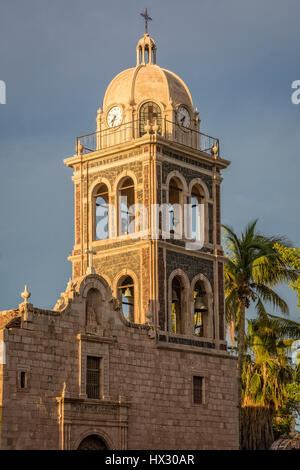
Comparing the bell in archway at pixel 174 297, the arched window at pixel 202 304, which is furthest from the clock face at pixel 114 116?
the arched window at pixel 202 304

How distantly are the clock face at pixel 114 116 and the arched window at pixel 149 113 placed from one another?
97 cm

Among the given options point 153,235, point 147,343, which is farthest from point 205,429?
point 153,235

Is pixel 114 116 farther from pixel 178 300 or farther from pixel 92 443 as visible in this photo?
pixel 92 443

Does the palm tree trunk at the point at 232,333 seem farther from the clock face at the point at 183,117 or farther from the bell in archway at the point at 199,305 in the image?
the clock face at the point at 183,117

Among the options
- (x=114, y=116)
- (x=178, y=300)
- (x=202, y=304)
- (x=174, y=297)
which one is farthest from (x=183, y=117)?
(x=202, y=304)

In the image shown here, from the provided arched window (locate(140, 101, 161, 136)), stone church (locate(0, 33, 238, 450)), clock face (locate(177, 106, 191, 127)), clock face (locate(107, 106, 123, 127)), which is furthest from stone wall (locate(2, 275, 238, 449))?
clock face (locate(177, 106, 191, 127))

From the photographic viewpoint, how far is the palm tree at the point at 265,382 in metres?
52.2

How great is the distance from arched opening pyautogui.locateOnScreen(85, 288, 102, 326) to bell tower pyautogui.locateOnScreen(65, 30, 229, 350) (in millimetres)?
2526

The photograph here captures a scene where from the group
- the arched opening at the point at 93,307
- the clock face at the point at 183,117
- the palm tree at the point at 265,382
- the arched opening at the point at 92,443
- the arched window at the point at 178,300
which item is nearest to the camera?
the arched opening at the point at 92,443

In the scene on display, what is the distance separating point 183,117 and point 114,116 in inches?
119

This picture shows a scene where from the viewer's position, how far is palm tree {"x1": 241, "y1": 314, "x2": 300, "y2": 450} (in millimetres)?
52219

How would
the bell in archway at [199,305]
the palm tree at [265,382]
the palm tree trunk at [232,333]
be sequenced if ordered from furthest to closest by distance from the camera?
the palm tree trunk at [232,333], the palm tree at [265,382], the bell in archway at [199,305]

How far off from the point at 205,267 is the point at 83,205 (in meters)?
5.94
